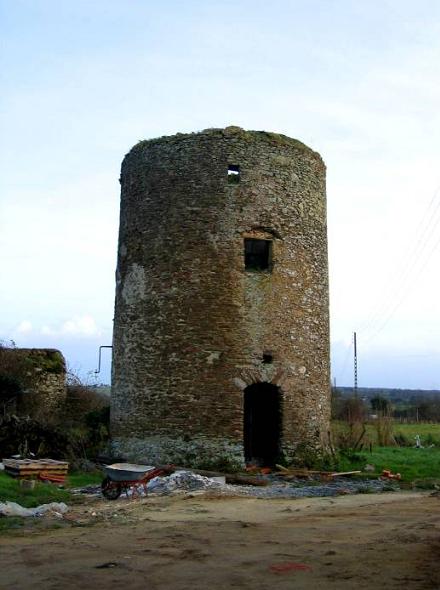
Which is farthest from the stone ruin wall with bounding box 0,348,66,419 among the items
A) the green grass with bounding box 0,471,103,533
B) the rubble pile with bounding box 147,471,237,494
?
the rubble pile with bounding box 147,471,237,494

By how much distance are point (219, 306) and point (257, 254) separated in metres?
1.80

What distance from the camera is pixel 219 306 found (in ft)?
49.9

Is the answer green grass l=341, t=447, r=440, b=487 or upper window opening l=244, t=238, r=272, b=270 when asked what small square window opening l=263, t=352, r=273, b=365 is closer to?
upper window opening l=244, t=238, r=272, b=270

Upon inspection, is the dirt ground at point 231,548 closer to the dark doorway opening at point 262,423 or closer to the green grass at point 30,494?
the green grass at point 30,494

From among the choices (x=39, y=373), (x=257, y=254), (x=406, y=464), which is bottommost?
(x=406, y=464)

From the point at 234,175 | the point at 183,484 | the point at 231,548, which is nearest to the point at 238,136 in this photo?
the point at 234,175

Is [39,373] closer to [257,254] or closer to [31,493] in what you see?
[257,254]

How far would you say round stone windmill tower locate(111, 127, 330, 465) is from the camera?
1496cm

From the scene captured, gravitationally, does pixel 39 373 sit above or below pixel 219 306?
below

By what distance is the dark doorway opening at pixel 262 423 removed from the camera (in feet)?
51.1

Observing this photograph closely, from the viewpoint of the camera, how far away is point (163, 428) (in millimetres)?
15000

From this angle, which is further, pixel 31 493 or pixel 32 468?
pixel 32 468

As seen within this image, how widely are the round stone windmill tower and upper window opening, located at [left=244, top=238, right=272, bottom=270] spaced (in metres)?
0.03

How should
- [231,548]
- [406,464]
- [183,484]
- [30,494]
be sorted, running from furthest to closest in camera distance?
[406,464] < [183,484] < [30,494] < [231,548]
